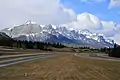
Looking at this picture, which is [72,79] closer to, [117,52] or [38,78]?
[38,78]

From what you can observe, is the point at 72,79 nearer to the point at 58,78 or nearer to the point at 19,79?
the point at 58,78

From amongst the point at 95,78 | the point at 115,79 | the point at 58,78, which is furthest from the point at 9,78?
the point at 115,79

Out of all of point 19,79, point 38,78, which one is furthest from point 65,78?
point 19,79

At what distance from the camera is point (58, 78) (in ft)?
87.8

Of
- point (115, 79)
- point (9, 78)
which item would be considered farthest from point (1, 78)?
point (115, 79)

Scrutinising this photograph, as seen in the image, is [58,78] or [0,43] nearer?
[58,78]

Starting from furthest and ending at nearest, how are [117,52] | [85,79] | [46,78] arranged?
1. [117,52]
2. [85,79]
3. [46,78]

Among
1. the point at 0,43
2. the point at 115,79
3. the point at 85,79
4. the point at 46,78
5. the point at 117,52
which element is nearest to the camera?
the point at 46,78

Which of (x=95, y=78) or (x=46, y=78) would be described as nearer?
(x=46, y=78)

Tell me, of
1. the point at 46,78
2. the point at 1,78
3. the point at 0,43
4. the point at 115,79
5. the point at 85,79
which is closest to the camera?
the point at 1,78

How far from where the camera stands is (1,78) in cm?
2464

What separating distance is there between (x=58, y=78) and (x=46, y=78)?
1.15m

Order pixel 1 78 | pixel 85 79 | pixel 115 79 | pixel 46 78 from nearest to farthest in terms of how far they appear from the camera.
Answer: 1. pixel 1 78
2. pixel 46 78
3. pixel 85 79
4. pixel 115 79

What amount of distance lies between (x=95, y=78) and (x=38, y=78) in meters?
6.72
